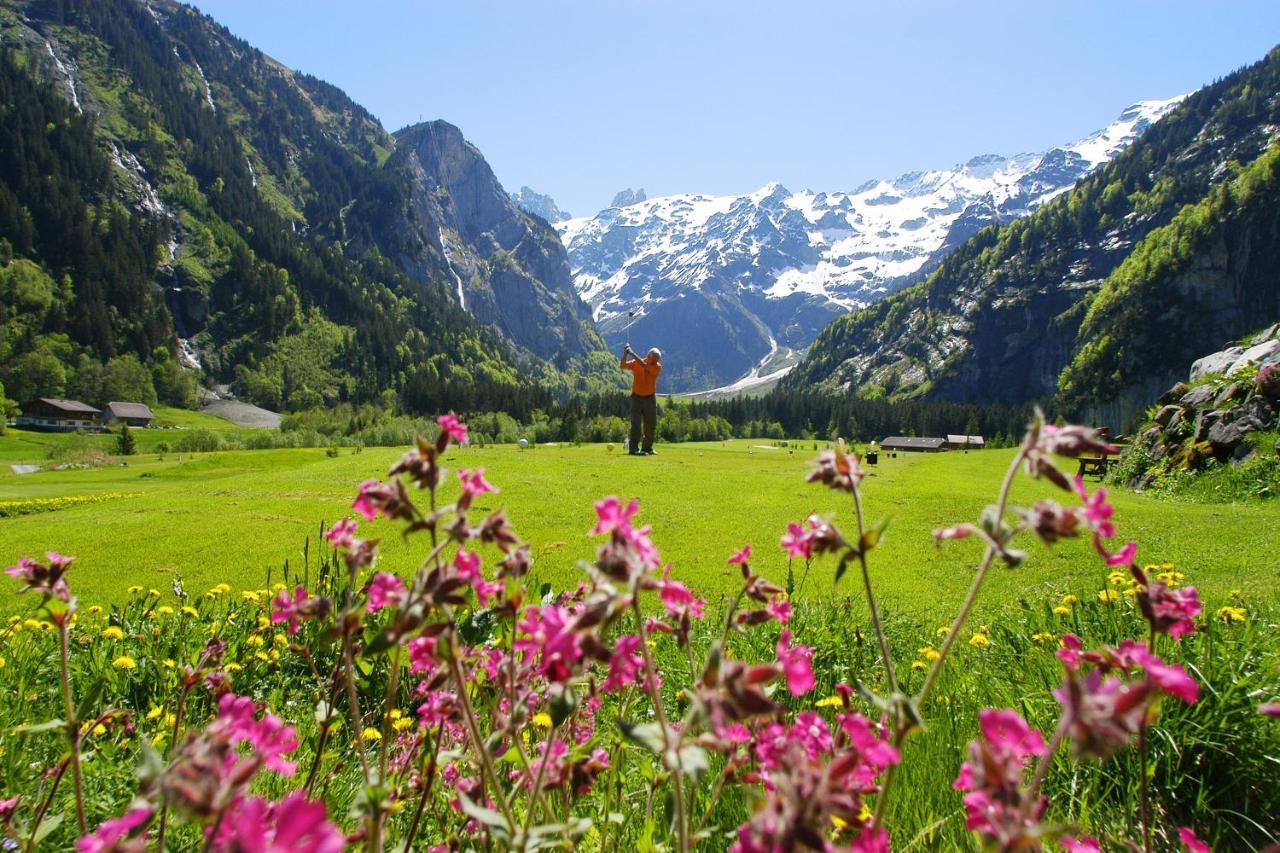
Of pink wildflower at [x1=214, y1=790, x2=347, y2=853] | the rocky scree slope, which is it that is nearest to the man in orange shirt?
the rocky scree slope

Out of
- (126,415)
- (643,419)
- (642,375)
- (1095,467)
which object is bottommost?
(126,415)

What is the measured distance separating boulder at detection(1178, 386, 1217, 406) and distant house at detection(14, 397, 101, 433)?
114 metres

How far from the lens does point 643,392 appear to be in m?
22.5

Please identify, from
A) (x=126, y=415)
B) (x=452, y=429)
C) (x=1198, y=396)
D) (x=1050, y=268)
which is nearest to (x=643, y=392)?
(x=1198, y=396)

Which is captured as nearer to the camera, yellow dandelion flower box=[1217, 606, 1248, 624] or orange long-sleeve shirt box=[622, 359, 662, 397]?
yellow dandelion flower box=[1217, 606, 1248, 624]

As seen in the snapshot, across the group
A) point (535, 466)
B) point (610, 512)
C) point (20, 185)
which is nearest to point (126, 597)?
point (610, 512)

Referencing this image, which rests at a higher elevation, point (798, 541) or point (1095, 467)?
point (798, 541)

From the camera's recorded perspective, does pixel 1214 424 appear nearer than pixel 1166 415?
Yes

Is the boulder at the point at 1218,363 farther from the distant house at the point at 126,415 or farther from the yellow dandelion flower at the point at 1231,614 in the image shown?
the distant house at the point at 126,415

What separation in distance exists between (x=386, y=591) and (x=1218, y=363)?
102ft

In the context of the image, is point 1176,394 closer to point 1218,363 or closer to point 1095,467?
point 1095,467

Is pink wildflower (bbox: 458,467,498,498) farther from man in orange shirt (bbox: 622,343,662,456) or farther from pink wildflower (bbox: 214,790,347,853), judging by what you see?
man in orange shirt (bbox: 622,343,662,456)

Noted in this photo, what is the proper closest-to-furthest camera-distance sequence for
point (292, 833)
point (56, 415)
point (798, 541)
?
point (292, 833) < point (798, 541) < point (56, 415)

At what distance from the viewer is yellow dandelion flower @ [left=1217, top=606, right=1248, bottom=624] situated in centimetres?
434
